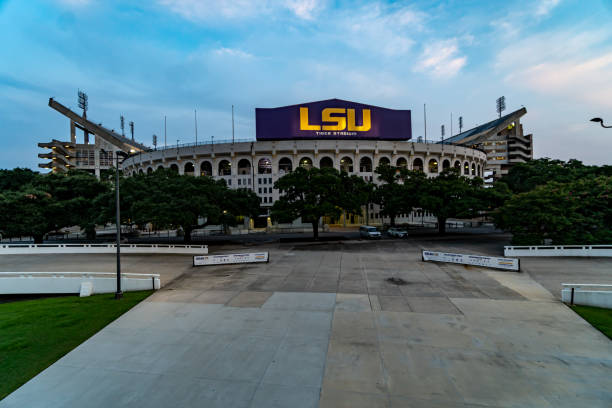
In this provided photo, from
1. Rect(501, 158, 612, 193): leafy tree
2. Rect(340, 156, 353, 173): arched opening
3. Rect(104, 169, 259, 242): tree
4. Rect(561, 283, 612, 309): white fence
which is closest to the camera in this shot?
Rect(561, 283, 612, 309): white fence

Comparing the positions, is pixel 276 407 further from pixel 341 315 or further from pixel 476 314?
pixel 476 314

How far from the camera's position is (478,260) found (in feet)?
69.3

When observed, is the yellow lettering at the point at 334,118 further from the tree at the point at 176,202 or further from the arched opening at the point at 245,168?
the tree at the point at 176,202

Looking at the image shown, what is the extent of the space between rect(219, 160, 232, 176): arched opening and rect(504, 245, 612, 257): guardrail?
52.4 meters

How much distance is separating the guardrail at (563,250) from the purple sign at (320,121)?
1501 inches

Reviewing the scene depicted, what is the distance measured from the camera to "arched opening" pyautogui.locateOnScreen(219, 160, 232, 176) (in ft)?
198

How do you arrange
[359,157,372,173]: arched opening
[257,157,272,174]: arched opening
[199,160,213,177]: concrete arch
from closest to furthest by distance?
[257,157,272,174]: arched opening, [359,157,372,173]: arched opening, [199,160,213,177]: concrete arch

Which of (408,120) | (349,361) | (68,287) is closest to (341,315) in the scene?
(349,361)

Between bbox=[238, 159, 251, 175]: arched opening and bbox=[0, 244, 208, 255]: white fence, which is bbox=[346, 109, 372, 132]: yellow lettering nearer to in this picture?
bbox=[238, 159, 251, 175]: arched opening

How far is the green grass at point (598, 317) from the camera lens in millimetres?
10703

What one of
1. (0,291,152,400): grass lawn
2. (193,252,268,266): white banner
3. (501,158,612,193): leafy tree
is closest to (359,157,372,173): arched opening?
(501,158,612,193): leafy tree

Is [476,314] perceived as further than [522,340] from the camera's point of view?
Yes

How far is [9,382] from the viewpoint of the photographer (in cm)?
809

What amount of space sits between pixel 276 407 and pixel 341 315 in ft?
19.9
